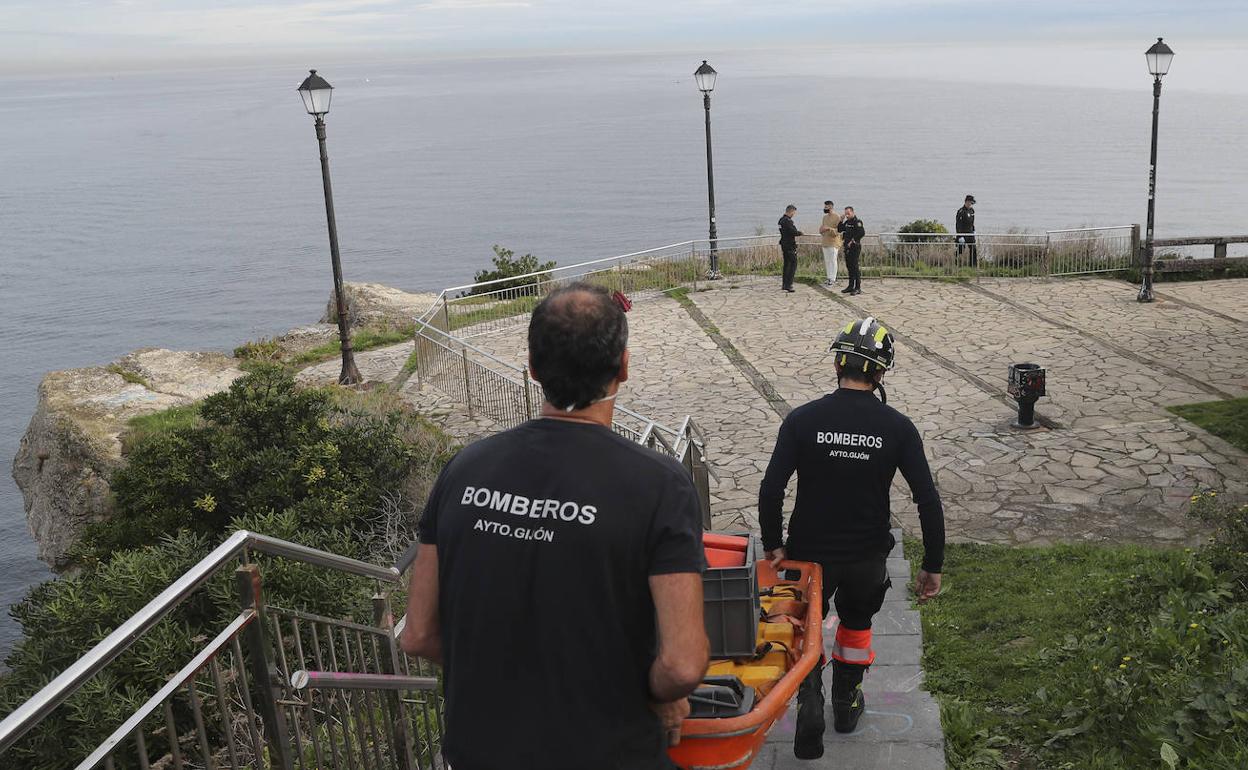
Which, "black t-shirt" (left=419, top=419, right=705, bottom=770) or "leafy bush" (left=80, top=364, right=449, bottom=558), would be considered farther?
"leafy bush" (left=80, top=364, right=449, bottom=558)

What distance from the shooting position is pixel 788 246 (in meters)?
21.9

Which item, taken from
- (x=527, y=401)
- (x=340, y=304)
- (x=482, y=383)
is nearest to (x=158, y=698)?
(x=527, y=401)

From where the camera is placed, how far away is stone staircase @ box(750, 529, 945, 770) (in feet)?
17.5

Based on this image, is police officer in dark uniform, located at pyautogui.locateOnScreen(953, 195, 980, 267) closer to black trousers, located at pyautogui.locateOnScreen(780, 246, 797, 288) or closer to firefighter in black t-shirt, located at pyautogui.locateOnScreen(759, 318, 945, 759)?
black trousers, located at pyautogui.locateOnScreen(780, 246, 797, 288)

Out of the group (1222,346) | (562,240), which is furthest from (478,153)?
(1222,346)

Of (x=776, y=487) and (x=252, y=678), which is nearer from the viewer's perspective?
(x=252, y=678)

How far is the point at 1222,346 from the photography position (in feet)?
53.7

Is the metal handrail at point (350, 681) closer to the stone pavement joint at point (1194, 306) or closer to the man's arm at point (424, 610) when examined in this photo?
the man's arm at point (424, 610)

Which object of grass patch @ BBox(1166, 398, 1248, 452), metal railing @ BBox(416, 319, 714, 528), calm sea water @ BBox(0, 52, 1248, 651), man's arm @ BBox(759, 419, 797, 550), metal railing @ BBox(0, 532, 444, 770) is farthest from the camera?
calm sea water @ BBox(0, 52, 1248, 651)

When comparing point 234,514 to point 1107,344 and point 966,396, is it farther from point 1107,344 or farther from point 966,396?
point 1107,344

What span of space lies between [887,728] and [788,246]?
16933 mm

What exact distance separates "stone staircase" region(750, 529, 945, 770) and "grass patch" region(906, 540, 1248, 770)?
0.10m

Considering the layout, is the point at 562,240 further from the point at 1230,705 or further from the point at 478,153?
the point at 1230,705

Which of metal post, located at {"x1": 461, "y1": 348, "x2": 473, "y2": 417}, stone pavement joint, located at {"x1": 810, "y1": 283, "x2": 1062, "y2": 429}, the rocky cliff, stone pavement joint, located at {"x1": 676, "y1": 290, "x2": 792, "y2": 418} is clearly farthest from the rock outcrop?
stone pavement joint, located at {"x1": 810, "y1": 283, "x2": 1062, "y2": 429}
